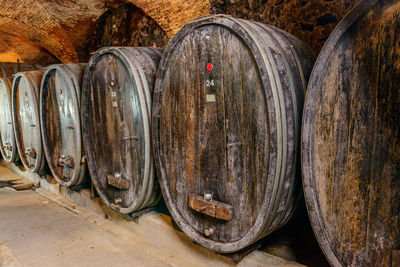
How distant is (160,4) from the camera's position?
4.20 meters

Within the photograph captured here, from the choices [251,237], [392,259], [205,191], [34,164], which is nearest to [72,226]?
[34,164]

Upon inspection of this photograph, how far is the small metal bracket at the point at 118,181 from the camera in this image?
102 inches

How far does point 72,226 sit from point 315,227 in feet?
8.99

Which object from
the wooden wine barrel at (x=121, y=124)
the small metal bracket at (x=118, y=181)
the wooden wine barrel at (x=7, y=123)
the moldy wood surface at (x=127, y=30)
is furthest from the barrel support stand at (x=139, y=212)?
the wooden wine barrel at (x=7, y=123)

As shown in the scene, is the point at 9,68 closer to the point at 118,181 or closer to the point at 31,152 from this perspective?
the point at 31,152

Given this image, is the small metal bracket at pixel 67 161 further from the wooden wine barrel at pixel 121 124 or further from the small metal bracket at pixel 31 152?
the small metal bracket at pixel 31 152

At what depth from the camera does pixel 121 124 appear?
2.60m

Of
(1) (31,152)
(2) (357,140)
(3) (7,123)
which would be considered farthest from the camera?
(3) (7,123)

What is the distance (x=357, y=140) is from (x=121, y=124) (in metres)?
1.91

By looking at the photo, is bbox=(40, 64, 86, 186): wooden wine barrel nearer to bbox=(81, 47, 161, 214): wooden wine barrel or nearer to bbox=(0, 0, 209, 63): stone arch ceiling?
bbox=(81, 47, 161, 214): wooden wine barrel

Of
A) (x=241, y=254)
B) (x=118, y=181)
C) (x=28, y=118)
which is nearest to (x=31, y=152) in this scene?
(x=28, y=118)

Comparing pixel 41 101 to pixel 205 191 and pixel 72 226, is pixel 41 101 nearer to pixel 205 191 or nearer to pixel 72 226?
pixel 72 226

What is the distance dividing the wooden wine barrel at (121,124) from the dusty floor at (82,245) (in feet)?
1.27

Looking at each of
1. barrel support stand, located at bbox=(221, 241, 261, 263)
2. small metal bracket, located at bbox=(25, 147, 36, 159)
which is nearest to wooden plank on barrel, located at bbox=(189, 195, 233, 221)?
barrel support stand, located at bbox=(221, 241, 261, 263)
